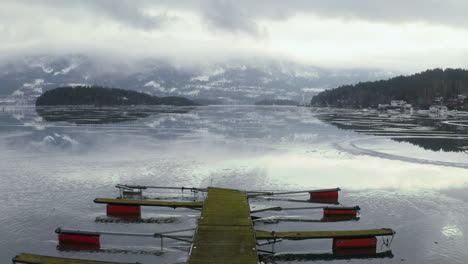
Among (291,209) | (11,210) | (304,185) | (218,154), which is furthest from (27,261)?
(218,154)

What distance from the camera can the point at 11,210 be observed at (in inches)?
1033

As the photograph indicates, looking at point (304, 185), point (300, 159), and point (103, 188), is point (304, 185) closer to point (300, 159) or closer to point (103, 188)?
point (300, 159)

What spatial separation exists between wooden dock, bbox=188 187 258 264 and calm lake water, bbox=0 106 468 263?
138cm

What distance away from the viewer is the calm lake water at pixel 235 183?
2159cm

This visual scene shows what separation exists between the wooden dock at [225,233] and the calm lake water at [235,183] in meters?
1.38

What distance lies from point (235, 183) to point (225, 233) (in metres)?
12.7

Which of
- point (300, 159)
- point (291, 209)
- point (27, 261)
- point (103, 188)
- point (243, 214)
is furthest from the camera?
point (300, 159)

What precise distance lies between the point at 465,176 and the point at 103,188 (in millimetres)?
32220

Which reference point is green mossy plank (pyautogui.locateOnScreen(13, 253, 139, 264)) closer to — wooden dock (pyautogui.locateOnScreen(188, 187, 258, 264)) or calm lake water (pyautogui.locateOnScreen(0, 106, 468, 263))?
calm lake water (pyautogui.locateOnScreen(0, 106, 468, 263))

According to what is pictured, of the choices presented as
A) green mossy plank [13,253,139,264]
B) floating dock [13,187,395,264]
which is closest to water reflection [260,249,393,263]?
floating dock [13,187,395,264]

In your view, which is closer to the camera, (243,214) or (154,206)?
(243,214)

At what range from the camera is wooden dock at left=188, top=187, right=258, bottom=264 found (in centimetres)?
1844

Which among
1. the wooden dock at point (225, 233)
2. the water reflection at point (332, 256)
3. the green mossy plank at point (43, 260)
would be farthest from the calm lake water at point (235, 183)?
the green mossy plank at point (43, 260)

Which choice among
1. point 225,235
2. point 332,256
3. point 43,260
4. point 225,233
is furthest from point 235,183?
point 43,260
